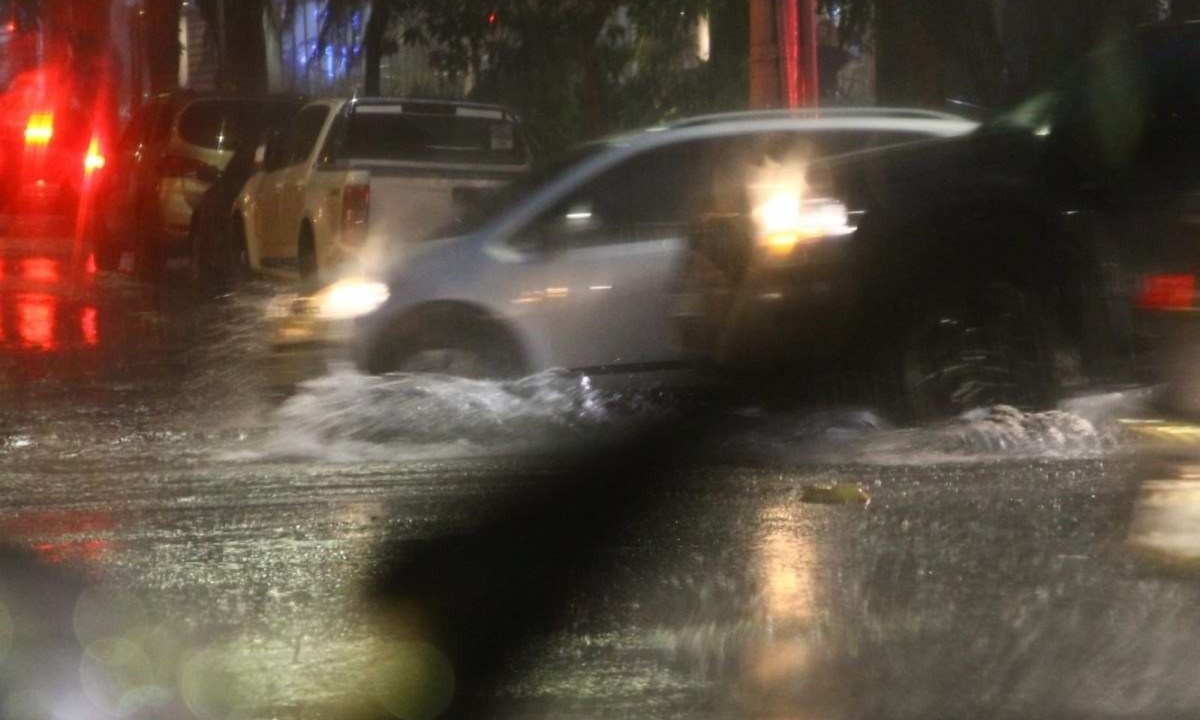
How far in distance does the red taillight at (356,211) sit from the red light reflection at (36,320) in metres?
2.49

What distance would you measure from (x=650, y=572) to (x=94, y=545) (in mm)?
2180

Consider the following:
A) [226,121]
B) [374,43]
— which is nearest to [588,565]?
[226,121]

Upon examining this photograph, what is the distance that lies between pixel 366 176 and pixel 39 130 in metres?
18.7

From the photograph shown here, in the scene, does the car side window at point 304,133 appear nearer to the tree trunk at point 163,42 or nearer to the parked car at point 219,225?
the parked car at point 219,225

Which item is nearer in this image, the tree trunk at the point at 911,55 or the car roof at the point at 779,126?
the car roof at the point at 779,126

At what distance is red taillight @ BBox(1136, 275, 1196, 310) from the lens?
27.2 feet

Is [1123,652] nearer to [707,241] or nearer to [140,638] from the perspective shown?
[140,638]

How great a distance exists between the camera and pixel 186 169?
2047 centimetres

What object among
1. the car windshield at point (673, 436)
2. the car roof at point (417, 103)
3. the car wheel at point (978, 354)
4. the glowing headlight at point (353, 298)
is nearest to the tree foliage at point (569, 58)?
the car roof at point (417, 103)

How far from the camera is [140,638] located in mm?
6410

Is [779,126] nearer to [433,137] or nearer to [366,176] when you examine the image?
[366,176]

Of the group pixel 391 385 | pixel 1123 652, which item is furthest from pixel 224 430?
pixel 1123 652

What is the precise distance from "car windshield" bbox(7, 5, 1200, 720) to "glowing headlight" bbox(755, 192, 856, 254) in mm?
20

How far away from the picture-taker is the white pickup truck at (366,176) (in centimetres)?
1387
